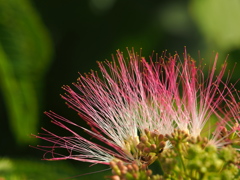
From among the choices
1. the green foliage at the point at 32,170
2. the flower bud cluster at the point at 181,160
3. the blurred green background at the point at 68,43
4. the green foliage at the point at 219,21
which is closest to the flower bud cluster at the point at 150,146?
the flower bud cluster at the point at 181,160

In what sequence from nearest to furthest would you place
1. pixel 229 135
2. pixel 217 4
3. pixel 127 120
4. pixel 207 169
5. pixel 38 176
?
1. pixel 207 169
2. pixel 229 135
3. pixel 127 120
4. pixel 38 176
5. pixel 217 4

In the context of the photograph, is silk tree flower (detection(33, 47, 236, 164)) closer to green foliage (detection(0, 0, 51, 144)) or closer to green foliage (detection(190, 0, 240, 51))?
green foliage (detection(0, 0, 51, 144))

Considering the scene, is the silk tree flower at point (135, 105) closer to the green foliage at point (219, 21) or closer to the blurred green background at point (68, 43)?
the blurred green background at point (68, 43)

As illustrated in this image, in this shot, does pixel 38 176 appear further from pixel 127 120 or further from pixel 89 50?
pixel 89 50

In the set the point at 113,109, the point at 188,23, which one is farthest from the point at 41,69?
the point at 188,23

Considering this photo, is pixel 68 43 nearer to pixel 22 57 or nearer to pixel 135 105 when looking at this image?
pixel 22 57

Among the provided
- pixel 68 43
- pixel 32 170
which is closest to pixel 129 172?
pixel 32 170

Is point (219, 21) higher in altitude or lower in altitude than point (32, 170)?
higher
